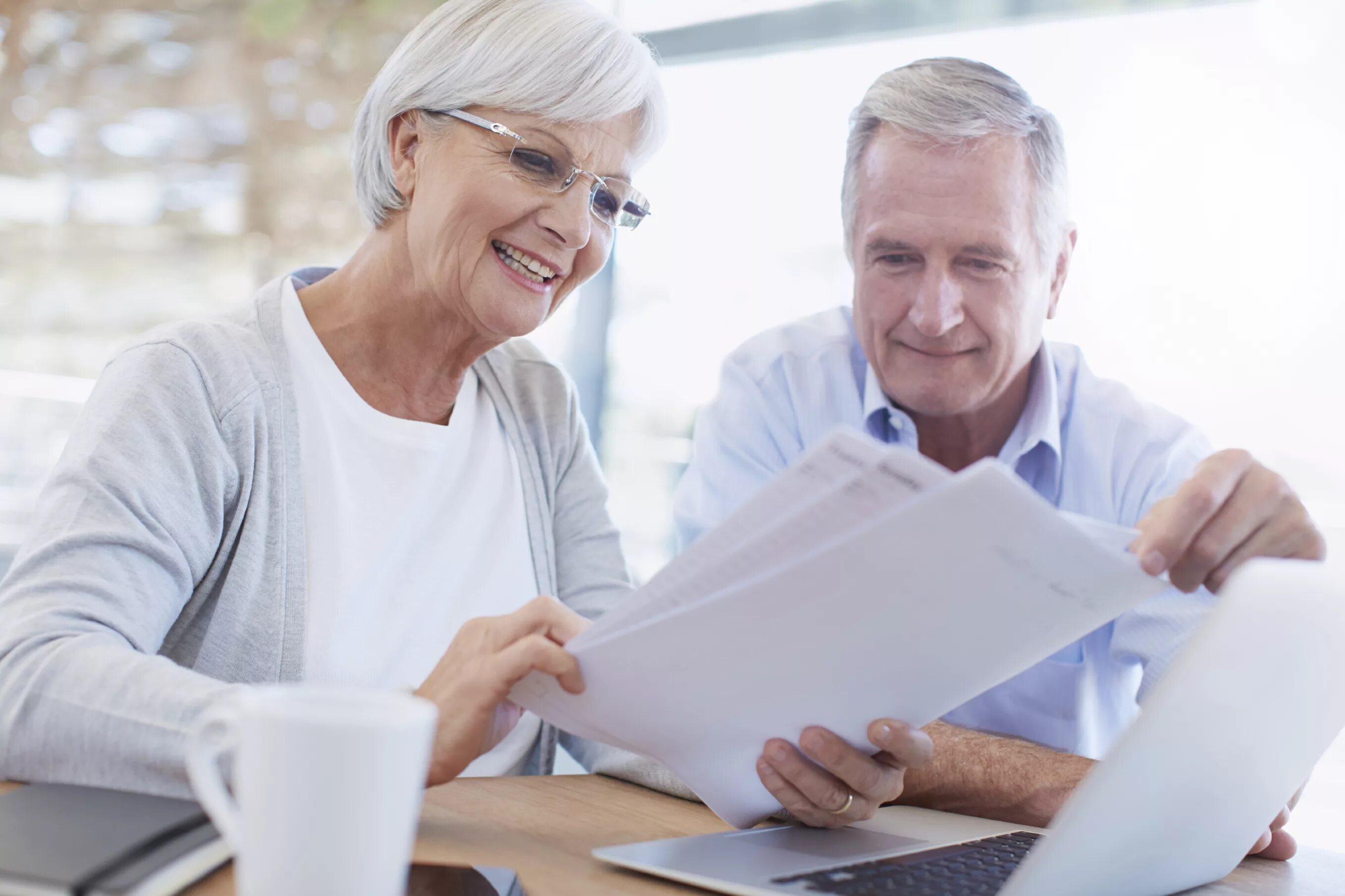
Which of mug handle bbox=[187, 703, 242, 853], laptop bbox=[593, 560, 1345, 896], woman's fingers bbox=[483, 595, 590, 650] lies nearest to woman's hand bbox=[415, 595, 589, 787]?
woman's fingers bbox=[483, 595, 590, 650]

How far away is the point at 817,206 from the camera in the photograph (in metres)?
3.40

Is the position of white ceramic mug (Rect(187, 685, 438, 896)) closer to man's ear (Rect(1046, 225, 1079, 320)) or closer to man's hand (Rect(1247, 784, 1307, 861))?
man's hand (Rect(1247, 784, 1307, 861))

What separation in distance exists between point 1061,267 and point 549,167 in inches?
34.9

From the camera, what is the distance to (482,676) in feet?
2.67

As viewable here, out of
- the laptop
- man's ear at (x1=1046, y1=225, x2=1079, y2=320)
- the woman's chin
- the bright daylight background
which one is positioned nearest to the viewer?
the laptop

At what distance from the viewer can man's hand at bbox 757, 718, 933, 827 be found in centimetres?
82

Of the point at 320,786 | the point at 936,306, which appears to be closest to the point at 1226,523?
the point at 320,786

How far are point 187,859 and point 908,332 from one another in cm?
121

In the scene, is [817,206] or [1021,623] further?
[817,206]

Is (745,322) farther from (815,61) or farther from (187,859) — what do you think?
(187,859)

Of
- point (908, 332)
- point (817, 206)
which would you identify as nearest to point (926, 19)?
point (817, 206)

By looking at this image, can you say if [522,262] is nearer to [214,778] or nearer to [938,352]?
[938,352]

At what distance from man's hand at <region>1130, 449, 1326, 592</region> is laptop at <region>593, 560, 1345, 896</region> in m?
0.10

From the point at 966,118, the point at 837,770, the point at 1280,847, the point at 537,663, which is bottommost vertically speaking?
the point at 1280,847
